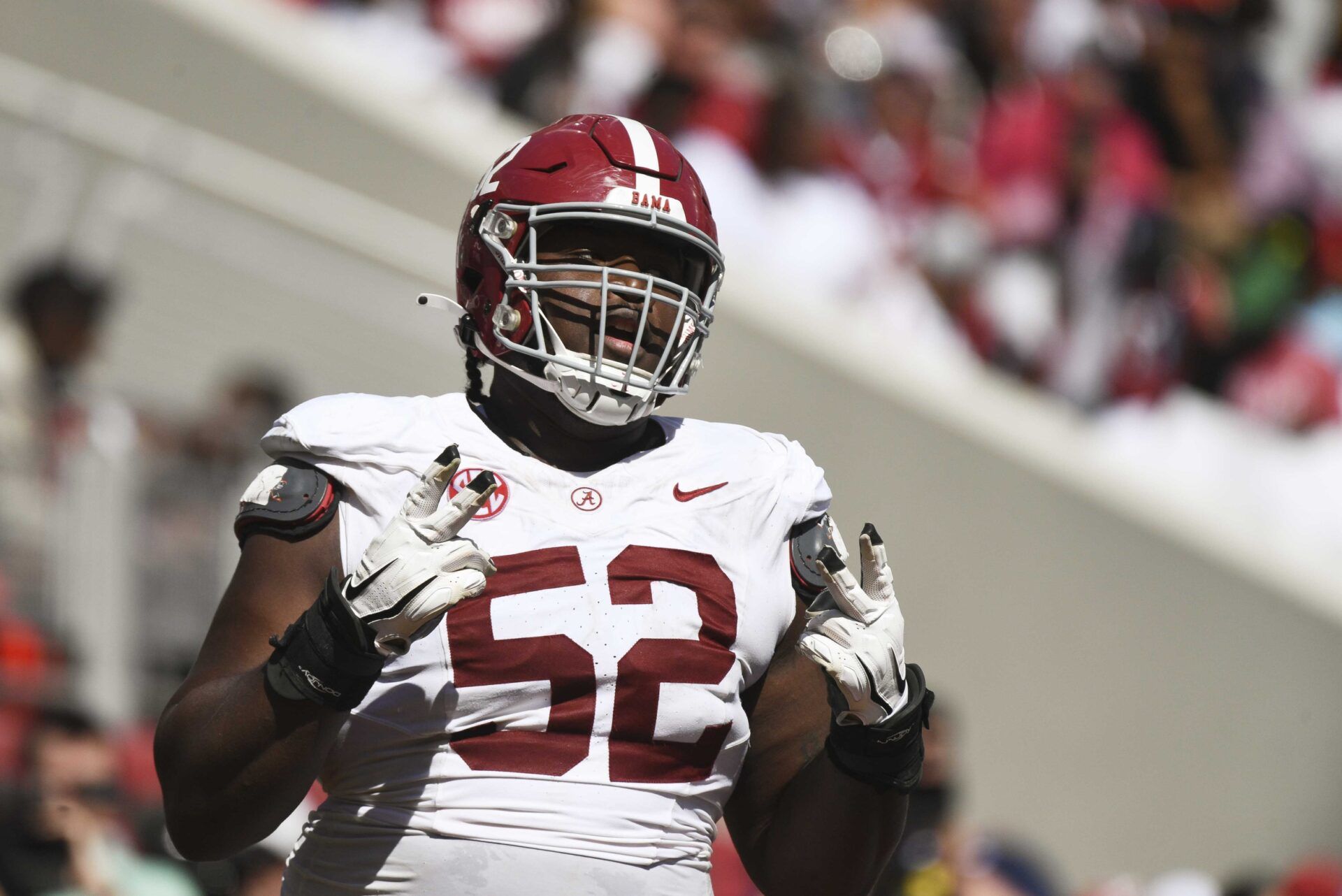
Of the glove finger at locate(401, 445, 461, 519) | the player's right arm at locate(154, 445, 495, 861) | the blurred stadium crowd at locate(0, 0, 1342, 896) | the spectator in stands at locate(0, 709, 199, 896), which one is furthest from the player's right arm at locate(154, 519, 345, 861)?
the blurred stadium crowd at locate(0, 0, 1342, 896)

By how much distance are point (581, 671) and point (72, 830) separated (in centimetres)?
263

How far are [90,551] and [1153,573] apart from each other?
4568 mm

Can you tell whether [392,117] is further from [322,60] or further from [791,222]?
[791,222]

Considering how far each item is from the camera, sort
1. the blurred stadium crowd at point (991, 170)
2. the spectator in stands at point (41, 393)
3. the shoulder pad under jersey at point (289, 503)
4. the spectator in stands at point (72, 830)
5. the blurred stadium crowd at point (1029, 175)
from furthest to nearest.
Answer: the blurred stadium crowd at point (1029, 175) < the blurred stadium crowd at point (991, 170) < the spectator in stands at point (41, 393) < the spectator in stands at point (72, 830) < the shoulder pad under jersey at point (289, 503)

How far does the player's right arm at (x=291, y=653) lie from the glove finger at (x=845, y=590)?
42 centimetres

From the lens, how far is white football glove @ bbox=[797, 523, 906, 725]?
6.84ft

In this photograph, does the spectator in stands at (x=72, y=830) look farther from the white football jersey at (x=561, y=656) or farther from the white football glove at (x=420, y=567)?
the white football glove at (x=420, y=567)

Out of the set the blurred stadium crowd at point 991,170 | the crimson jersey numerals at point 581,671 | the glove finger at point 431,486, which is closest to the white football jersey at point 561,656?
the crimson jersey numerals at point 581,671

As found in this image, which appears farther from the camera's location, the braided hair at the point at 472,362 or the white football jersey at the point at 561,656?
the braided hair at the point at 472,362

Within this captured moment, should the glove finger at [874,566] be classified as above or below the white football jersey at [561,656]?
above

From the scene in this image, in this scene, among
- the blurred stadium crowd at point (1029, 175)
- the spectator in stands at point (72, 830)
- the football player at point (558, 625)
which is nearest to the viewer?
the football player at point (558, 625)

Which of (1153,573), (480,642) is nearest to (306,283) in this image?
(1153,573)

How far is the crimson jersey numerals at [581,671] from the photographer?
6.97 ft

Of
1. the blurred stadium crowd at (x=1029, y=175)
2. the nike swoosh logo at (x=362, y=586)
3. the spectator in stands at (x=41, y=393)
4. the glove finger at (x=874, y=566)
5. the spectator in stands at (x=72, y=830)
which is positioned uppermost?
the glove finger at (x=874, y=566)
